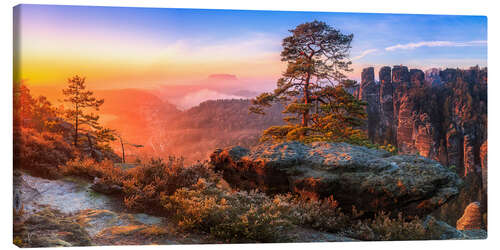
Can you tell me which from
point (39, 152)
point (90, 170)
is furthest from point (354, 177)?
point (39, 152)

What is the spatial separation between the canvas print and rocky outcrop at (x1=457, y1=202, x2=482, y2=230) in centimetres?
3

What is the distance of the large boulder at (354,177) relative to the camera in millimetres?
8078

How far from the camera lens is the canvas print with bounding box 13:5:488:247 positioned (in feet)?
25.8

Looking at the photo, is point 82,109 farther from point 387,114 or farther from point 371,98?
point 387,114

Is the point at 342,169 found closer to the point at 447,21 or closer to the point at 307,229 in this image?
the point at 307,229

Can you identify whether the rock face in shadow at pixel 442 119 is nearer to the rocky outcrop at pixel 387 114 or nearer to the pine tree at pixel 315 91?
the rocky outcrop at pixel 387 114

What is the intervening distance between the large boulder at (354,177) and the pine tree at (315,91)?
1.05 m

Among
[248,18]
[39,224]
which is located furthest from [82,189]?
[248,18]

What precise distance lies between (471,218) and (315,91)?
4.40 m

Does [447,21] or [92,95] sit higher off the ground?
[447,21]

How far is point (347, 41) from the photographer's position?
385 inches

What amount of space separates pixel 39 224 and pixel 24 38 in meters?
3.45

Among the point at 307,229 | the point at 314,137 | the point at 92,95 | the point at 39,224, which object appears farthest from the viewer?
the point at 314,137

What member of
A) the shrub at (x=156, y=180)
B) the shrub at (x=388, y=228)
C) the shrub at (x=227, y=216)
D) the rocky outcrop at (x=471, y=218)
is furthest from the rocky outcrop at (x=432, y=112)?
the shrub at (x=156, y=180)
